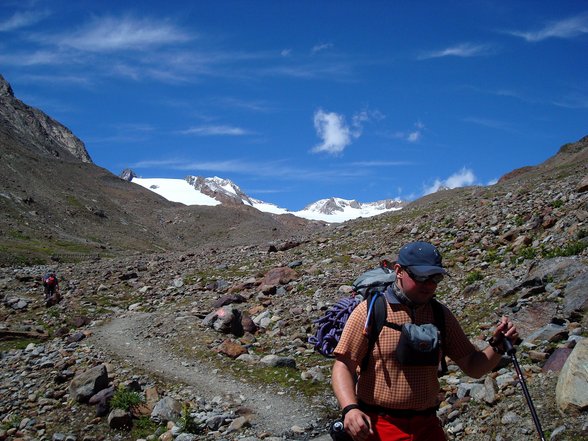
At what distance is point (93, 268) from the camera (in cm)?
3419

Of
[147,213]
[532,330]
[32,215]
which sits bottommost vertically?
[532,330]

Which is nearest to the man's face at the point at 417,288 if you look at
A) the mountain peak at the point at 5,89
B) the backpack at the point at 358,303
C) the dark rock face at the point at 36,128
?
the backpack at the point at 358,303

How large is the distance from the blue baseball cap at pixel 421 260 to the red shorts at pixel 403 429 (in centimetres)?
137

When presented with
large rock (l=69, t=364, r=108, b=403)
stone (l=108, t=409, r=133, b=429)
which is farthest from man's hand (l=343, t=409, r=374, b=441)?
large rock (l=69, t=364, r=108, b=403)

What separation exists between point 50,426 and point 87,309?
11659 millimetres

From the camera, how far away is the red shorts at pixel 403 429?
4.58 metres

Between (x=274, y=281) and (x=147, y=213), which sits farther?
(x=147, y=213)

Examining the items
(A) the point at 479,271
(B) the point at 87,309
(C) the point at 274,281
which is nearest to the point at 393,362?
(A) the point at 479,271

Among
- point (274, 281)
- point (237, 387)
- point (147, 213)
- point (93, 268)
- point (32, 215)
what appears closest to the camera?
point (237, 387)

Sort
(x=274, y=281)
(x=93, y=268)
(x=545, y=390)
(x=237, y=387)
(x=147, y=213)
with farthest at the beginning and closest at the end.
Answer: (x=147, y=213)
(x=93, y=268)
(x=274, y=281)
(x=237, y=387)
(x=545, y=390)

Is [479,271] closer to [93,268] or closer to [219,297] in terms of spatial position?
[219,297]

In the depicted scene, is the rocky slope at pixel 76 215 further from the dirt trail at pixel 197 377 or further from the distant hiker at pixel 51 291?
the dirt trail at pixel 197 377

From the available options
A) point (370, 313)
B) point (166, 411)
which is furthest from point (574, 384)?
point (166, 411)

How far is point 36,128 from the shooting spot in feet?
470
